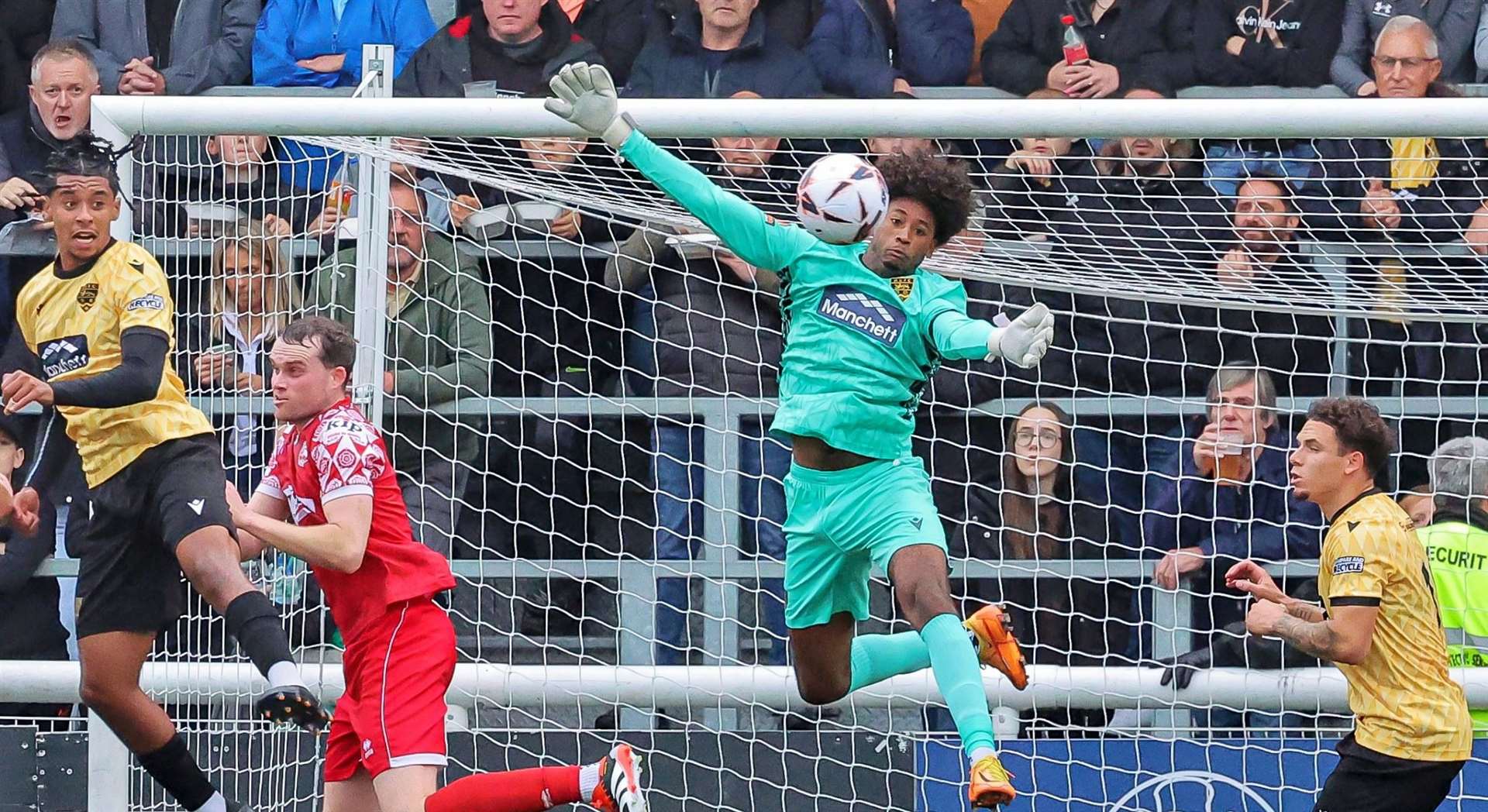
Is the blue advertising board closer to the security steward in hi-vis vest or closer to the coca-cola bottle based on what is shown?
the security steward in hi-vis vest

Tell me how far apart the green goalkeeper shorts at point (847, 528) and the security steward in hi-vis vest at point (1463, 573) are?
7.19 ft

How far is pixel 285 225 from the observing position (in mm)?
7215

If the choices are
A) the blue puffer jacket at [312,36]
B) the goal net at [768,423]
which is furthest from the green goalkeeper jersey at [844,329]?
the blue puffer jacket at [312,36]

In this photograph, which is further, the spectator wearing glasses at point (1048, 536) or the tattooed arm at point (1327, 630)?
the spectator wearing glasses at point (1048, 536)

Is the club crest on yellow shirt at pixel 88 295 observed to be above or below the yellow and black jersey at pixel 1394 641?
above

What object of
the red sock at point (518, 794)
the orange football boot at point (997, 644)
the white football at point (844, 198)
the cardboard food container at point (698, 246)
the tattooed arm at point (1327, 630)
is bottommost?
the red sock at point (518, 794)

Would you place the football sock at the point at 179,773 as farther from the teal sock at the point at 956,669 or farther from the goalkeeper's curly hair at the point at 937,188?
the goalkeeper's curly hair at the point at 937,188

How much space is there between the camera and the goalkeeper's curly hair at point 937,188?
5.62 metres

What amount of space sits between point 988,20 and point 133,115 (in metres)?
3.71

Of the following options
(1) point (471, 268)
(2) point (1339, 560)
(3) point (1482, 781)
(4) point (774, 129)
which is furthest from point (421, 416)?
(3) point (1482, 781)

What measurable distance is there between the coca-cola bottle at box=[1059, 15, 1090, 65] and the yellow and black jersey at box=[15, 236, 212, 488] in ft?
12.6

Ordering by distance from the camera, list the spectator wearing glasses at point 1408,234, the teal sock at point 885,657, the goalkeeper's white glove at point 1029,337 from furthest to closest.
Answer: the spectator wearing glasses at point 1408,234, the teal sock at point 885,657, the goalkeeper's white glove at point 1029,337

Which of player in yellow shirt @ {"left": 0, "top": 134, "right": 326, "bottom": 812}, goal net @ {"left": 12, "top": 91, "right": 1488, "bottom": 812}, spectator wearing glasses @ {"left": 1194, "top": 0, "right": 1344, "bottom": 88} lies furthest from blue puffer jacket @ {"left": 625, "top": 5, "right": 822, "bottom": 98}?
player in yellow shirt @ {"left": 0, "top": 134, "right": 326, "bottom": 812}

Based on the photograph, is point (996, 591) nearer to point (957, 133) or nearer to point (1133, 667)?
point (1133, 667)
